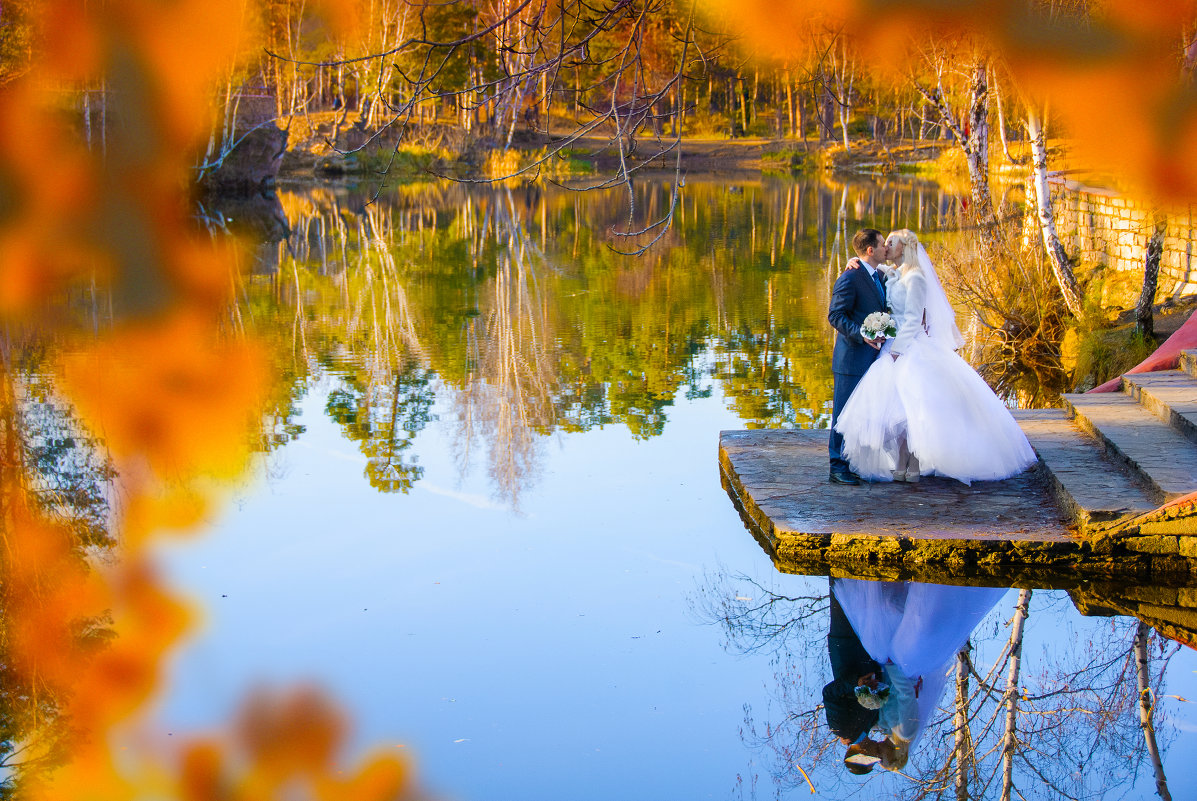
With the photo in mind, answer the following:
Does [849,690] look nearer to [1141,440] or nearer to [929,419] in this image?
[929,419]

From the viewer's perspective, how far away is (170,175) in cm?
3123

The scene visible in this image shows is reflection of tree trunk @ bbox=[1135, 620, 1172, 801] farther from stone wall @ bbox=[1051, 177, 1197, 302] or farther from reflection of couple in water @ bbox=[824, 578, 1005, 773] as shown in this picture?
stone wall @ bbox=[1051, 177, 1197, 302]

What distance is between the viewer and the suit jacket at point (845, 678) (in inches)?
178

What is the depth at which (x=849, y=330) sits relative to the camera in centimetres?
677

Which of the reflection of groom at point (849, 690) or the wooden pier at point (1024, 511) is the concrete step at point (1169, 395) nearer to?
the wooden pier at point (1024, 511)

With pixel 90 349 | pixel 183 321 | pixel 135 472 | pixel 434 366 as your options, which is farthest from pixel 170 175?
pixel 135 472

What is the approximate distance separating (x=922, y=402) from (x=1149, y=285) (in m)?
4.87

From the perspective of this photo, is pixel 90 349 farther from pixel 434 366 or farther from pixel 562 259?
pixel 562 259

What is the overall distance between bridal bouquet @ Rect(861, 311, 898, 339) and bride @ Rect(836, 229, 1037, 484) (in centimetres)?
27

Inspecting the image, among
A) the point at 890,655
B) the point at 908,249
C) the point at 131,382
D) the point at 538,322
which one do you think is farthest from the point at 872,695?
the point at 538,322

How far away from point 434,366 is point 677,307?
15.9 feet

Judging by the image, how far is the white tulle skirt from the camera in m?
6.88

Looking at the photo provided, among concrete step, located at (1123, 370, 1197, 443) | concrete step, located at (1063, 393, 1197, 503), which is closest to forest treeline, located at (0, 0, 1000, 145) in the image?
concrete step, located at (1063, 393, 1197, 503)

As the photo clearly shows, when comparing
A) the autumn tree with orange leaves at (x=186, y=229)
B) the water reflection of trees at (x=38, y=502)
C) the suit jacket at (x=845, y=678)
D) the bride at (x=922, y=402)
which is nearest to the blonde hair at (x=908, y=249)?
the bride at (x=922, y=402)
